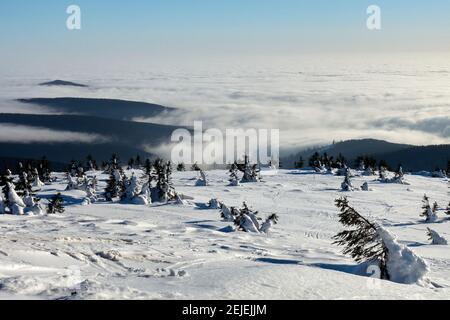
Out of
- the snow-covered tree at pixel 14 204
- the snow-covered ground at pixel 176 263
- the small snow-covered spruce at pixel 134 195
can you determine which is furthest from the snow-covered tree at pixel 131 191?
the snow-covered tree at pixel 14 204

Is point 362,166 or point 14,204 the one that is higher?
point 14,204

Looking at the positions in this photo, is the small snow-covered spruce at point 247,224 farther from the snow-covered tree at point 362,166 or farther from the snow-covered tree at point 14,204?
the snow-covered tree at point 362,166

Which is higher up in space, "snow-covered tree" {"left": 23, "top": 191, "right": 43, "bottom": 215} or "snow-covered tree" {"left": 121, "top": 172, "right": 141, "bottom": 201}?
"snow-covered tree" {"left": 23, "top": 191, "right": 43, "bottom": 215}

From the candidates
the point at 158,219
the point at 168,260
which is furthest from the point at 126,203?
the point at 168,260

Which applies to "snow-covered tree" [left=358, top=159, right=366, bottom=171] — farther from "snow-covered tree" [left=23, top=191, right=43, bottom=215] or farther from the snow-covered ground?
"snow-covered tree" [left=23, top=191, right=43, bottom=215]

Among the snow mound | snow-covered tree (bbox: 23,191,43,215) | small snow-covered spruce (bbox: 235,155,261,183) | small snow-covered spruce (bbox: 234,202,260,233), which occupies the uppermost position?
the snow mound

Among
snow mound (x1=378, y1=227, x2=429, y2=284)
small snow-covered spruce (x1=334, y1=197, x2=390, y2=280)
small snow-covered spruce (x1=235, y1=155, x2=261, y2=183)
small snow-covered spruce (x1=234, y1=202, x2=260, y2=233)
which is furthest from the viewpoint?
small snow-covered spruce (x1=235, y1=155, x2=261, y2=183)

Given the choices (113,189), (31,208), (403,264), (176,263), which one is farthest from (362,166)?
(176,263)

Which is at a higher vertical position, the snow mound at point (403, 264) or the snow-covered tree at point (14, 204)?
the snow mound at point (403, 264)

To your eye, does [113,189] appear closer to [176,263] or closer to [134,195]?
[134,195]

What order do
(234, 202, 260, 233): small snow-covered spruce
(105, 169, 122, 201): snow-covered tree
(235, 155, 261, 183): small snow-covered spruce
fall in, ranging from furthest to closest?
(235, 155, 261, 183): small snow-covered spruce
(105, 169, 122, 201): snow-covered tree
(234, 202, 260, 233): small snow-covered spruce

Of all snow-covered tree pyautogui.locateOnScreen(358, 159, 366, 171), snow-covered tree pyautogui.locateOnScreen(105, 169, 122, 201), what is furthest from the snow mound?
snow-covered tree pyautogui.locateOnScreen(358, 159, 366, 171)

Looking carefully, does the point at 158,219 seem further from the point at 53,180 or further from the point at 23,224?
the point at 53,180
